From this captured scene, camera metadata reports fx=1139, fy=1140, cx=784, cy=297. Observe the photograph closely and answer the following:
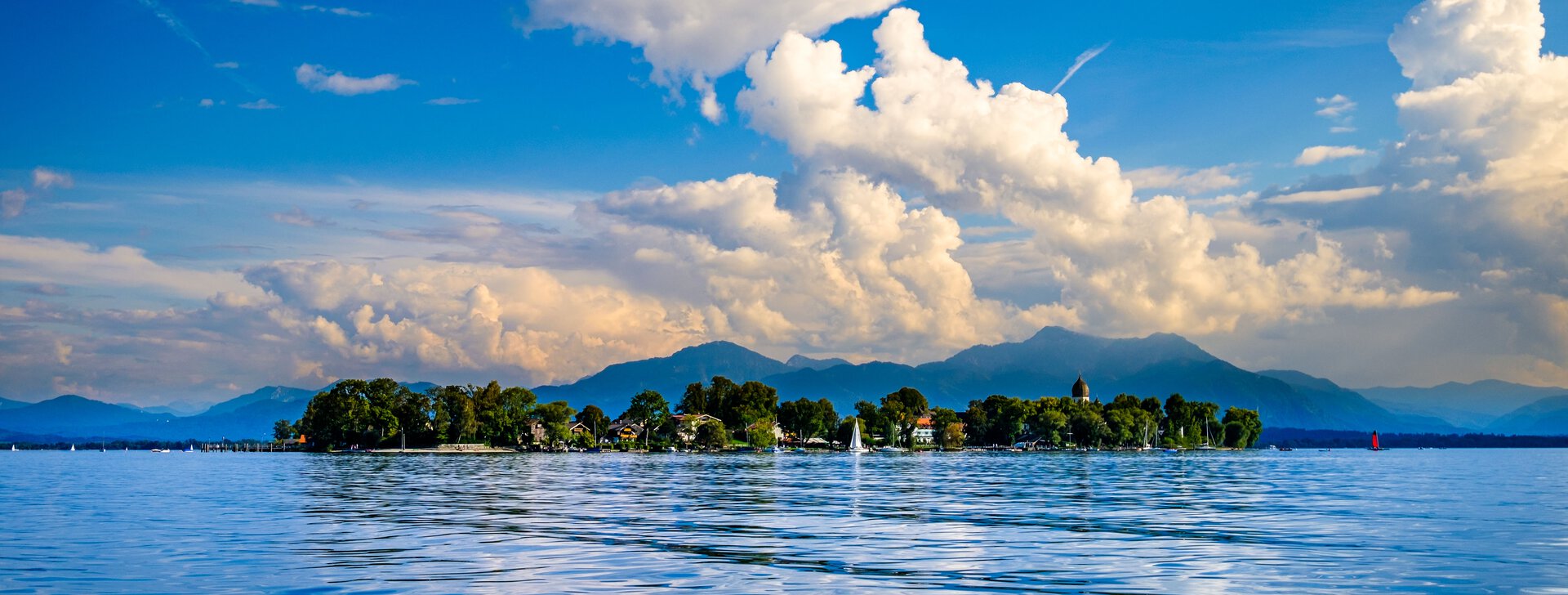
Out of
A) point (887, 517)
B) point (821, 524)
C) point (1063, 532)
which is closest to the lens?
point (1063, 532)

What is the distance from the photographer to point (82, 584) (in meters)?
24.4

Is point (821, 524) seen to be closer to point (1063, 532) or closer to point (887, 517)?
point (887, 517)

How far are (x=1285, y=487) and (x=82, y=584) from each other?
6574 centimetres

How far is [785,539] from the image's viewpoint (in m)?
34.6

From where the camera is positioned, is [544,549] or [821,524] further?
[821,524]

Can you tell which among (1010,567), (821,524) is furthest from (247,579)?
(821,524)

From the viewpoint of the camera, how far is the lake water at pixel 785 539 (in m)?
24.8

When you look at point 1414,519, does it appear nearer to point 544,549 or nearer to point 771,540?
point 771,540

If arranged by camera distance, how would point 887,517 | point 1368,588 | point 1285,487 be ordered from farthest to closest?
point 1285,487 → point 887,517 → point 1368,588

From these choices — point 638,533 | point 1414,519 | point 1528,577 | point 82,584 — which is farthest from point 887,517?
point 82,584

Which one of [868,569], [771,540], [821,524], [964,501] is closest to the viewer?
[868,569]

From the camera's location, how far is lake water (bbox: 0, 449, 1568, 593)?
81.4ft

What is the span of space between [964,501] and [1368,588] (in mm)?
31472

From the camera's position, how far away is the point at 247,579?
25.1 meters
